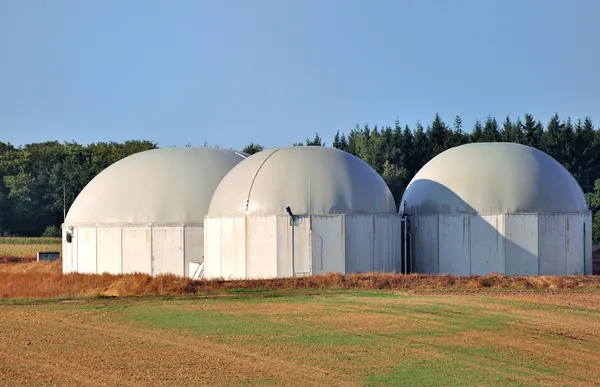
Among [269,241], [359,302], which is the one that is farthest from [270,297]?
[269,241]

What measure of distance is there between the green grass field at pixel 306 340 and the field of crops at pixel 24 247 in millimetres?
35683

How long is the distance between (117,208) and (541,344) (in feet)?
90.2

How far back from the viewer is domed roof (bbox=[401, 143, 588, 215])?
3975 centimetres

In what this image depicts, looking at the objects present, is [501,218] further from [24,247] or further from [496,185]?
[24,247]

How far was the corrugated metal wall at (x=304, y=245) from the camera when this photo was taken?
3706 cm

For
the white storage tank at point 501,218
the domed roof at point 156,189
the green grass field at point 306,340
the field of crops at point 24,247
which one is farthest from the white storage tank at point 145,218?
the field of crops at point 24,247

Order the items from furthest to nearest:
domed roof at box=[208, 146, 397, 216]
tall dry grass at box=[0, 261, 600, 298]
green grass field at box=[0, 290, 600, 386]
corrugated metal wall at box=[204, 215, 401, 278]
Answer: domed roof at box=[208, 146, 397, 216] < corrugated metal wall at box=[204, 215, 401, 278] < tall dry grass at box=[0, 261, 600, 298] < green grass field at box=[0, 290, 600, 386]

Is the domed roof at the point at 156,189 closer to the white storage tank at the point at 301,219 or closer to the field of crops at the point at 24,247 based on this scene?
the white storage tank at the point at 301,219

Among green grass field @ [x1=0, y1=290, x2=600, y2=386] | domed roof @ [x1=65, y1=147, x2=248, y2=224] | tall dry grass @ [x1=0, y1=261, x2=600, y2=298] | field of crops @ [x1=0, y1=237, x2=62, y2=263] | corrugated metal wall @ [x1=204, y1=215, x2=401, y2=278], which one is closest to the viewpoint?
green grass field @ [x1=0, y1=290, x2=600, y2=386]

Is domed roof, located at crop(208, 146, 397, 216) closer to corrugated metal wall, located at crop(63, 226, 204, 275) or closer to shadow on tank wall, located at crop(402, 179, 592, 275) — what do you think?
shadow on tank wall, located at crop(402, 179, 592, 275)

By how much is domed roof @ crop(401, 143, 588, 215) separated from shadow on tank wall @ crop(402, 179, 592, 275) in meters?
0.08

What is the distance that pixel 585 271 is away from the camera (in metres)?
41.0

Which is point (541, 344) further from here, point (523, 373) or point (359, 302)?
point (359, 302)

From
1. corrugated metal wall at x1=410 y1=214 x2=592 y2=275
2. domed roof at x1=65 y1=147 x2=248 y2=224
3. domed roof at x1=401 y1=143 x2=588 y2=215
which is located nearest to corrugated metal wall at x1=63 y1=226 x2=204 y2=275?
domed roof at x1=65 y1=147 x2=248 y2=224
